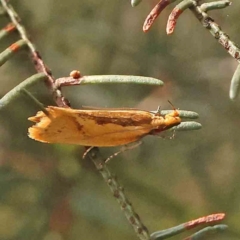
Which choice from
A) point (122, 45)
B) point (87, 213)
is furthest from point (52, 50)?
point (87, 213)

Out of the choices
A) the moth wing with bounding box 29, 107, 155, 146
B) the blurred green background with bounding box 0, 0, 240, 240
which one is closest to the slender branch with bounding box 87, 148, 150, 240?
the moth wing with bounding box 29, 107, 155, 146

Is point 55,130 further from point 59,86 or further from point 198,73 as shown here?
point 198,73

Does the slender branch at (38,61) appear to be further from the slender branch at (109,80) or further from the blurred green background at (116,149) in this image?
the blurred green background at (116,149)

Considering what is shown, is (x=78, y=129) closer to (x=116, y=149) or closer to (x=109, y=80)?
(x=109, y=80)

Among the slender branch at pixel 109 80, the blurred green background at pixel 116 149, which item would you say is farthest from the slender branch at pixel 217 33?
the blurred green background at pixel 116 149

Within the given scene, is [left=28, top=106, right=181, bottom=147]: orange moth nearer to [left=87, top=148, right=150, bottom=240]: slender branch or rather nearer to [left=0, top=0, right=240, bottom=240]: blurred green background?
[left=87, top=148, right=150, bottom=240]: slender branch
